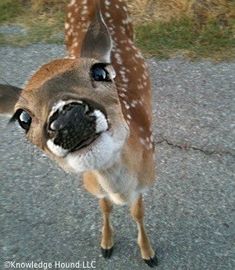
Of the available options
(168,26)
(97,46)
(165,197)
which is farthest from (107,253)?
(168,26)

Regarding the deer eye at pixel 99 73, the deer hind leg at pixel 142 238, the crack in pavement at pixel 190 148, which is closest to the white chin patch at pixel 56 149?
the deer eye at pixel 99 73

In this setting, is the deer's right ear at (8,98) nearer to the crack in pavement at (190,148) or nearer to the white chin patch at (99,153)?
the white chin patch at (99,153)

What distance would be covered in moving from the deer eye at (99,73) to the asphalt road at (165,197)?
1614 mm

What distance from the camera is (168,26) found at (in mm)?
5547

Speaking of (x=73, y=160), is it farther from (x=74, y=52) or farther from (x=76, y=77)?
(x=74, y=52)

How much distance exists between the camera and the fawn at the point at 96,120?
2150 mm

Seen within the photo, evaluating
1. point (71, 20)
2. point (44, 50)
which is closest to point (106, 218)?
point (71, 20)

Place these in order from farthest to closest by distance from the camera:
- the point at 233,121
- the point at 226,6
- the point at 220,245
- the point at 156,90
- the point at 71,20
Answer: the point at 226,6, the point at 156,90, the point at 233,121, the point at 71,20, the point at 220,245

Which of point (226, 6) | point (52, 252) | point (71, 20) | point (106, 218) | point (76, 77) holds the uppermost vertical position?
point (76, 77)

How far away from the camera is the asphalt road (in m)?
3.55

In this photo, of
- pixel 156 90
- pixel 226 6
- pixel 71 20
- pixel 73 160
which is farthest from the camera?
pixel 226 6

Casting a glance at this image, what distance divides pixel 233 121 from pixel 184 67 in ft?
3.03

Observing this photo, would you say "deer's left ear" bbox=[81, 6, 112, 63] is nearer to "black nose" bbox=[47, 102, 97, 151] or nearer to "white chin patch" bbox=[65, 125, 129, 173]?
"white chin patch" bbox=[65, 125, 129, 173]

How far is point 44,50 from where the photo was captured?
5.61 metres
